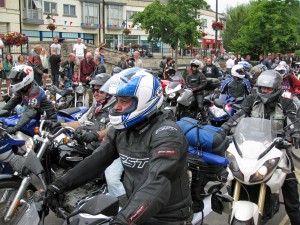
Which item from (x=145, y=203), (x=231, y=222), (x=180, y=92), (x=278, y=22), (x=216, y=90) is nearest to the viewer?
(x=145, y=203)

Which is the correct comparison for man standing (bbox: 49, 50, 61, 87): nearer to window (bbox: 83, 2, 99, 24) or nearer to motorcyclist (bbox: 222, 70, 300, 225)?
motorcyclist (bbox: 222, 70, 300, 225)

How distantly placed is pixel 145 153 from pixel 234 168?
58.6 inches

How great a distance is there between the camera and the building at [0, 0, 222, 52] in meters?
38.7

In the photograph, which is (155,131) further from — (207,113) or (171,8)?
(171,8)

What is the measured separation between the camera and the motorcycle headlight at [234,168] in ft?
12.4

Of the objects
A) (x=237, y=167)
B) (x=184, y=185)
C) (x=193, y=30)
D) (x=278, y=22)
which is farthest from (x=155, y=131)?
(x=278, y=22)

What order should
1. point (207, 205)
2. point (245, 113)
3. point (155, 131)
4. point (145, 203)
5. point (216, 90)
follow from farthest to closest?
point (216, 90) < point (245, 113) < point (207, 205) < point (155, 131) < point (145, 203)

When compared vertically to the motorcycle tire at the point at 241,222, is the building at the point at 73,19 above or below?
above

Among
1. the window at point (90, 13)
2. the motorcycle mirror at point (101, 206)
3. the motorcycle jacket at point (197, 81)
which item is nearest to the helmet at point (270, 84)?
the motorcycle mirror at point (101, 206)

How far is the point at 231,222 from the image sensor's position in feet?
12.1

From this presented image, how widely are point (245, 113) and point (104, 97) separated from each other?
186 centimetres

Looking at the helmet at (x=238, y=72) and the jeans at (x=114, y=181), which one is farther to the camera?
the helmet at (x=238, y=72)

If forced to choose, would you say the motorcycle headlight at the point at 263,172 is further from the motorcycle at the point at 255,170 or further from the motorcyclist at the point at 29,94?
the motorcyclist at the point at 29,94

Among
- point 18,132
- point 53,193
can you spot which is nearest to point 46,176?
point 18,132
